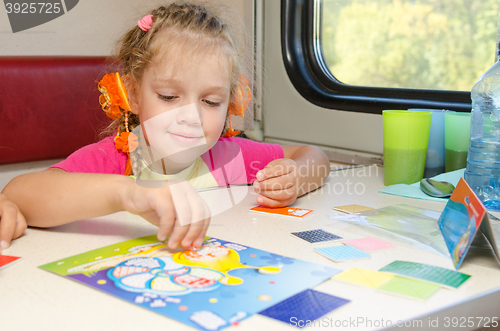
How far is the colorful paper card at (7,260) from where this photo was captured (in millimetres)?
545

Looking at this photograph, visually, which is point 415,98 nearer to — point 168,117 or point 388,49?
point 388,49

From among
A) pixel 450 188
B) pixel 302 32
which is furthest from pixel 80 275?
pixel 302 32

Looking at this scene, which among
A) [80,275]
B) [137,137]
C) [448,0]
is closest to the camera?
[80,275]

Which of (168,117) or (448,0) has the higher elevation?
(448,0)

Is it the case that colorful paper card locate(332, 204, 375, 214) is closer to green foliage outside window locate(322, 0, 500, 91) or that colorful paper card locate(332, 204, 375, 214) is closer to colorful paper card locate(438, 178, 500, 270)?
colorful paper card locate(438, 178, 500, 270)

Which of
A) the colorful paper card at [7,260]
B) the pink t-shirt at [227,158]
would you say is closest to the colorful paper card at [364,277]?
the colorful paper card at [7,260]

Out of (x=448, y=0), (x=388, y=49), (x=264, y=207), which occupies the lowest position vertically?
(x=264, y=207)

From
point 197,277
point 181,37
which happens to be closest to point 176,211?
point 197,277

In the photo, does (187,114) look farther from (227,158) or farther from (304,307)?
(304,307)

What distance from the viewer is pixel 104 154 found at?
104cm

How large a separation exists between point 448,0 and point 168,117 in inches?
37.4

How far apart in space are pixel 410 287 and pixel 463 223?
0.58 ft

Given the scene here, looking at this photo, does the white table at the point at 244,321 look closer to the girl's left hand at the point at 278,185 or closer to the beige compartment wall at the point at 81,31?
the girl's left hand at the point at 278,185

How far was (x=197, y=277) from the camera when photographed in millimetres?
495
